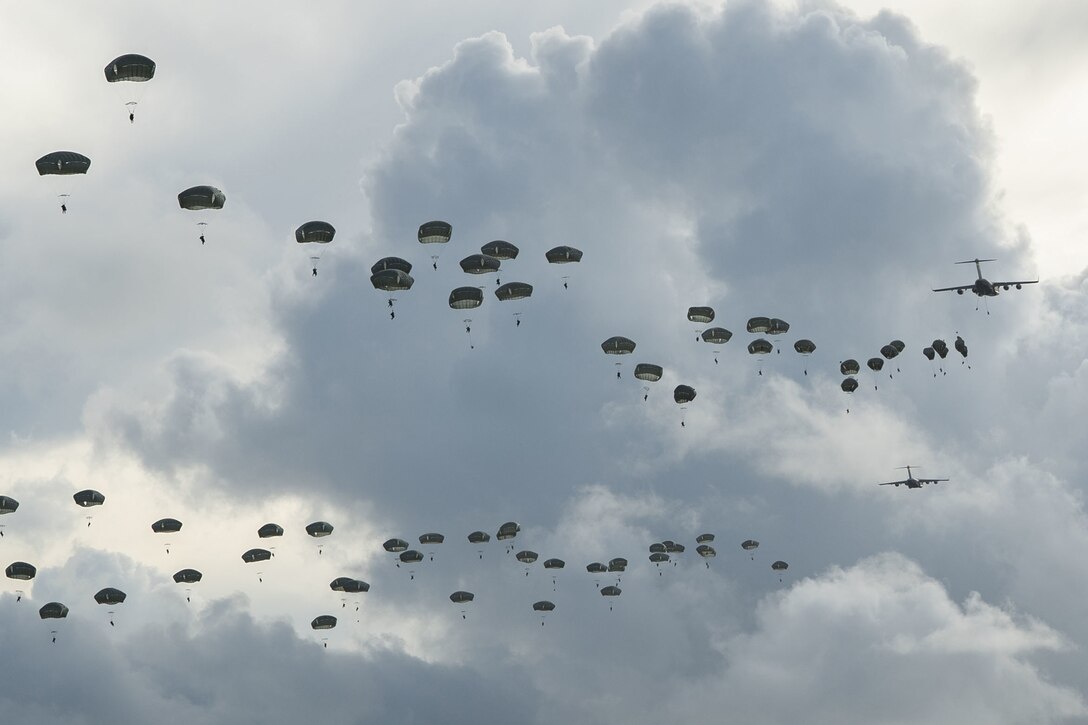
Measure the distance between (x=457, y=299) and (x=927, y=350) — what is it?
84456 mm

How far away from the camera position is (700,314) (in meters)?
171

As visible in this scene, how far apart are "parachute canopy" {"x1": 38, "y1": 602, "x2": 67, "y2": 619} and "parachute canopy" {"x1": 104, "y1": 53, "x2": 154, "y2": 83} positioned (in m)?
87.1

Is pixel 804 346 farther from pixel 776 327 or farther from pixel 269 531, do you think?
pixel 269 531

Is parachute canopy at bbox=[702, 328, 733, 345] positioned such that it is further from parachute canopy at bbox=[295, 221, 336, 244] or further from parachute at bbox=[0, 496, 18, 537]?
parachute at bbox=[0, 496, 18, 537]

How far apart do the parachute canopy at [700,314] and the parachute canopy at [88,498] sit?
3454 inches

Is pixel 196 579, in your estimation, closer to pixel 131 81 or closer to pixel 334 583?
pixel 334 583

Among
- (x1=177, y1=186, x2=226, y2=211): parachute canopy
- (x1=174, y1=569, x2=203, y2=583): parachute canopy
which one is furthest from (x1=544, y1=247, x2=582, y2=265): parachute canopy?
(x1=174, y1=569, x2=203, y2=583): parachute canopy

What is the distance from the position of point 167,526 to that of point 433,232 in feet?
206

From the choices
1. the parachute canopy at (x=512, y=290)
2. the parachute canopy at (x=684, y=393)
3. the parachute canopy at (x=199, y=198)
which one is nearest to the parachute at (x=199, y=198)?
the parachute canopy at (x=199, y=198)

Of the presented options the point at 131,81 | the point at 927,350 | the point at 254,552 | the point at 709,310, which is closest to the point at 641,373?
the point at 709,310

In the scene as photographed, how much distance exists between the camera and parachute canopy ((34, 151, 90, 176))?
5187 inches

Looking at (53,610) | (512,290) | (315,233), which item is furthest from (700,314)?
(53,610)

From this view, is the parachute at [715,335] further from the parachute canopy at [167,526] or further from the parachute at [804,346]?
the parachute canopy at [167,526]

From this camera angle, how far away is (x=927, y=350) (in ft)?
645
